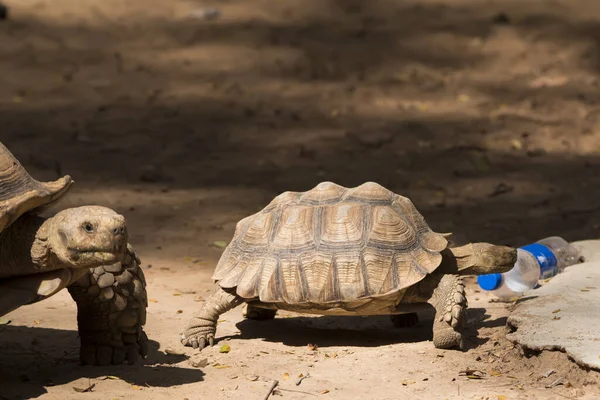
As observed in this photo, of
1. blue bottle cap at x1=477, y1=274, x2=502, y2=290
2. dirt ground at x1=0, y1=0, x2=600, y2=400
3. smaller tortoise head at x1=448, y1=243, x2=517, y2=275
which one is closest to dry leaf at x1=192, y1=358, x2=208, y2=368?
dirt ground at x1=0, y1=0, x2=600, y2=400

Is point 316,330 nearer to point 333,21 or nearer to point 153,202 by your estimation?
point 153,202

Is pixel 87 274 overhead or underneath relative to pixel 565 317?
overhead

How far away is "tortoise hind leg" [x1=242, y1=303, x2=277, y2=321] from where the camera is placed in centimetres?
529

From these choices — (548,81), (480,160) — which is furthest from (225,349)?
(548,81)

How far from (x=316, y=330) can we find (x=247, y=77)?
244 inches

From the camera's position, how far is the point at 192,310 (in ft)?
17.7

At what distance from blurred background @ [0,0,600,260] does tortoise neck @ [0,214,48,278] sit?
2.50 m

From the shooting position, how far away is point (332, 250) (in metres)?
4.75

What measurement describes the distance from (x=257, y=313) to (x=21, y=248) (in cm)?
166

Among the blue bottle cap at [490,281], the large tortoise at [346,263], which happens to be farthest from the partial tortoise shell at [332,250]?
the blue bottle cap at [490,281]

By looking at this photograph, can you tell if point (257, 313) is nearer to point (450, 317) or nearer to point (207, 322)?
point (207, 322)

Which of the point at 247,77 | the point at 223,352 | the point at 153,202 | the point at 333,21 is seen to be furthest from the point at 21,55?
the point at 223,352

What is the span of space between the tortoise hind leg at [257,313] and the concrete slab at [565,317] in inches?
49.5

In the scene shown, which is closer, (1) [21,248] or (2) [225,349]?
(1) [21,248]
